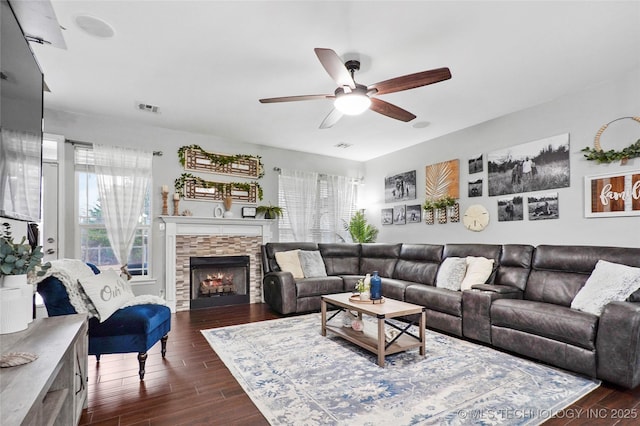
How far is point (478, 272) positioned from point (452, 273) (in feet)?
0.99

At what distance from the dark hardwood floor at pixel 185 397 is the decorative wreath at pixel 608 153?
2.24 metres

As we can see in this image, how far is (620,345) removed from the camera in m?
2.35

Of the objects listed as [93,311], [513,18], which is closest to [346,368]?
[93,311]

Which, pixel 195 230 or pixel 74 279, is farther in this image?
pixel 195 230

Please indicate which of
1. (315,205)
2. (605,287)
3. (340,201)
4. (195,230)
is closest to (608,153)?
(605,287)

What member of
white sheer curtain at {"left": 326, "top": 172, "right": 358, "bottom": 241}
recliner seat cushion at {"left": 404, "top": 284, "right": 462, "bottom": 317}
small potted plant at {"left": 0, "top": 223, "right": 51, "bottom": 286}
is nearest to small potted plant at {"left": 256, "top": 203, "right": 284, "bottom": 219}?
white sheer curtain at {"left": 326, "top": 172, "right": 358, "bottom": 241}

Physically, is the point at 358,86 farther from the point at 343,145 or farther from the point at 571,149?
the point at 343,145

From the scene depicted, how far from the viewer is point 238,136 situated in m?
5.34

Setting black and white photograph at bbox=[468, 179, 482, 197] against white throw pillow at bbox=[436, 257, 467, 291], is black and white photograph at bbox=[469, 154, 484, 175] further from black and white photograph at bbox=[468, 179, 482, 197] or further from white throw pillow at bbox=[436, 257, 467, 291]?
white throw pillow at bbox=[436, 257, 467, 291]

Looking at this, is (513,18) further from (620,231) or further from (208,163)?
(208,163)

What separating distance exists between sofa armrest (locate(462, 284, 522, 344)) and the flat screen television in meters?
3.68

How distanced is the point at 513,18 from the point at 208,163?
14.6ft

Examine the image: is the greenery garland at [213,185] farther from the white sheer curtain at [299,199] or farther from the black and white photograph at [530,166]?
the black and white photograph at [530,166]

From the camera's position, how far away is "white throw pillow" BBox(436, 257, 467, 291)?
3.96m
